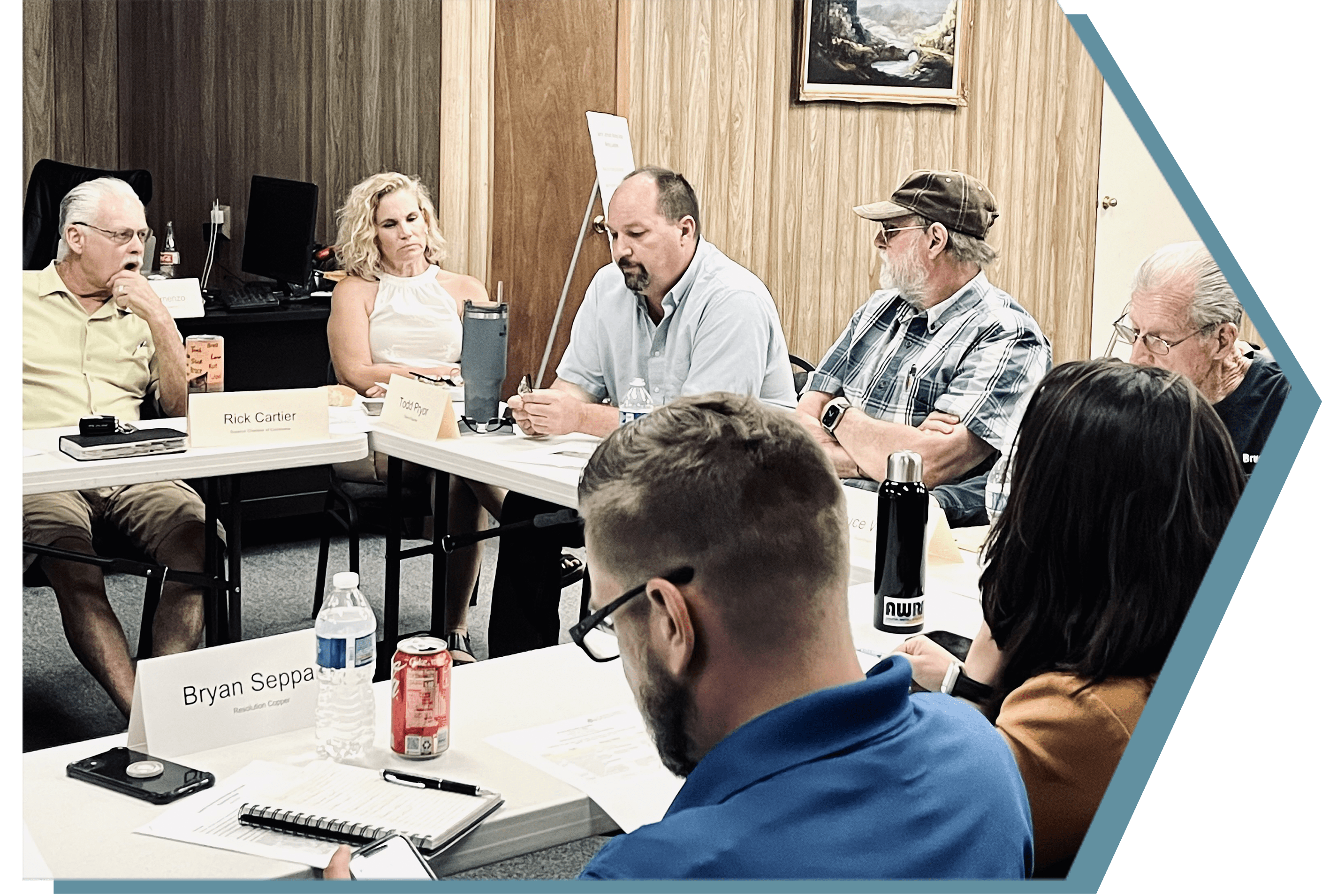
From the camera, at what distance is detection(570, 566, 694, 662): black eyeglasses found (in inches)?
39.2

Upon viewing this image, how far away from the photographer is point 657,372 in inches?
131

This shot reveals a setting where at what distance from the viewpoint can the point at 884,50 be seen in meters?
5.20

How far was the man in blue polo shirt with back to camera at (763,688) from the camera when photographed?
0.91 metres

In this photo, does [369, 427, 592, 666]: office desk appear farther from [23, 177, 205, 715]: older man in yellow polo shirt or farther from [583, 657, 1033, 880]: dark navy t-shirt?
[583, 657, 1033, 880]: dark navy t-shirt

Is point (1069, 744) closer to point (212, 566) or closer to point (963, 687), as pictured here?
point (963, 687)

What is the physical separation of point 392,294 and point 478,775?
9.19 feet

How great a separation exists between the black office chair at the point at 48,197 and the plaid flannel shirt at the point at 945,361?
3239mm

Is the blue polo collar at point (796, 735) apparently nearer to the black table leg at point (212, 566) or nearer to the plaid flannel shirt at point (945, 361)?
the plaid flannel shirt at point (945, 361)

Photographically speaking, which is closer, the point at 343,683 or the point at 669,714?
the point at 669,714

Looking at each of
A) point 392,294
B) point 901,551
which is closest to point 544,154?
point 392,294

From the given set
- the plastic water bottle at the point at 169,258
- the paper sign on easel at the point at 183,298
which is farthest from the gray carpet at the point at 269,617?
the plastic water bottle at the point at 169,258

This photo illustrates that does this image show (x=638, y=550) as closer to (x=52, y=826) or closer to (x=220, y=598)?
(x=52, y=826)

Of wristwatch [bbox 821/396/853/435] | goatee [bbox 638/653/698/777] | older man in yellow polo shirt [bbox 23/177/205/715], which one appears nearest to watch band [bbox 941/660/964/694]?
goatee [bbox 638/653/698/777]

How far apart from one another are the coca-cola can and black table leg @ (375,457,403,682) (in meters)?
1.66
